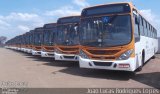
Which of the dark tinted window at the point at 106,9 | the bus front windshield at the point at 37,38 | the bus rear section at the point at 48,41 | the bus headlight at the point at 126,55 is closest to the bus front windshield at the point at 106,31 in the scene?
the dark tinted window at the point at 106,9

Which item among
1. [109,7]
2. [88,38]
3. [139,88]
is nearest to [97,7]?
[109,7]

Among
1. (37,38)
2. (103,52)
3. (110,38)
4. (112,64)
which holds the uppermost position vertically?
(37,38)

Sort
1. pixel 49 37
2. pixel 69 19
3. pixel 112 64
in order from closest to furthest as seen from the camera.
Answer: pixel 112 64 → pixel 69 19 → pixel 49 37

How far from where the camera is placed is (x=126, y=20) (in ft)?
33.6

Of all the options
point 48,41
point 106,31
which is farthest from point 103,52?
point 48,41

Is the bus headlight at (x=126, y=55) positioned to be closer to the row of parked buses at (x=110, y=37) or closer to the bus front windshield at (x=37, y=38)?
the row of parked buses at (x=110, y=37)

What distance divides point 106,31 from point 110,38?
0.36 meters

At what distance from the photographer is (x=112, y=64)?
33.6 feet

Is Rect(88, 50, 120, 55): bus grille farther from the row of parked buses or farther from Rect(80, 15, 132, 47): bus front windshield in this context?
Rect(80, 15, 132, 47): bus front windshield

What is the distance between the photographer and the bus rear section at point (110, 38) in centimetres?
1009

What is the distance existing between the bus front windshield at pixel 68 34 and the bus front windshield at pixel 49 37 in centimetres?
269

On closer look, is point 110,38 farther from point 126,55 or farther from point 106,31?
point 126,55

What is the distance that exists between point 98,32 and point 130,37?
54.2 inches

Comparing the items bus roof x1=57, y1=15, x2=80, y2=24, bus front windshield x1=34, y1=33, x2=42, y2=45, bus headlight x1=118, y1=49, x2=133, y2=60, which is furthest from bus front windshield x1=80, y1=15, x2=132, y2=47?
bus front windshield x1=34, y1=33, x2=42, y2=45
